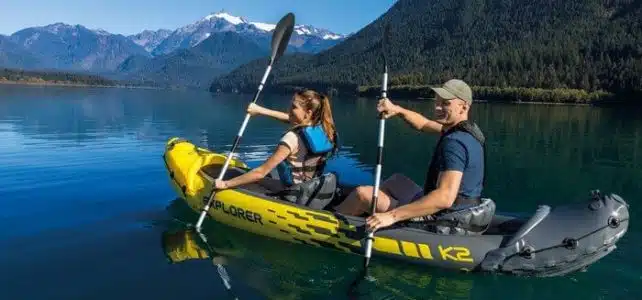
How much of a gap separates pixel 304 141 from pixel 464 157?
9.33 feet

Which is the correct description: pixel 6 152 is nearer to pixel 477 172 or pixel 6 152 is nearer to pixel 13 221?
pixel 13 221

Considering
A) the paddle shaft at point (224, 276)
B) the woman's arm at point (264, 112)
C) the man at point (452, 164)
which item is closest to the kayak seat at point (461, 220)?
the man at point (452, 164)

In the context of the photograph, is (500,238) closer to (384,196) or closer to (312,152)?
(384,196)

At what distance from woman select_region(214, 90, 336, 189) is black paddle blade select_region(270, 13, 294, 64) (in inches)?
198

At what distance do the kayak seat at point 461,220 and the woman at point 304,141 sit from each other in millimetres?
2089

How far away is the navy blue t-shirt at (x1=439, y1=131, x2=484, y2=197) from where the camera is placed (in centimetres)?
688

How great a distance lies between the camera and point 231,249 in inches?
361

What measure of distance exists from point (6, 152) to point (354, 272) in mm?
16584

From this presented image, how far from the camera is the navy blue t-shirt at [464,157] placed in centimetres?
688

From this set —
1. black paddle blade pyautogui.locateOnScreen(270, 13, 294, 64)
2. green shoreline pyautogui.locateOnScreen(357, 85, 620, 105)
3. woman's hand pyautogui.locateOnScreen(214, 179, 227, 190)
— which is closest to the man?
woman's hand pyautogui.locateOnScreen(214, 179, 227, 190)

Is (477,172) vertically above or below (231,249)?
above

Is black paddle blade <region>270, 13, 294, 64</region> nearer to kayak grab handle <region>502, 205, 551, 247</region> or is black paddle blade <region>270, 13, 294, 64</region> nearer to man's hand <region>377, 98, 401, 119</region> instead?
man's hand <region>377, 98, 401, 119</region>

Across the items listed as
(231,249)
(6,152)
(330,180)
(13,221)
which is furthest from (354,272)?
(6,152)

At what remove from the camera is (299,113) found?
28.2 feet
